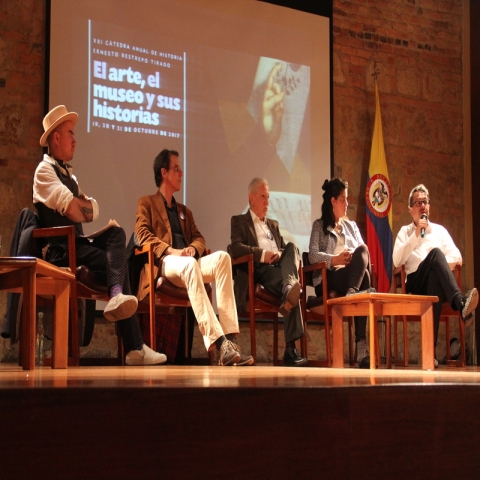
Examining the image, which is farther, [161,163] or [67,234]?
[161,163]

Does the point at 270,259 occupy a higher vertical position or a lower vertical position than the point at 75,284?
higher

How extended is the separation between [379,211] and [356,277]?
1507 mm

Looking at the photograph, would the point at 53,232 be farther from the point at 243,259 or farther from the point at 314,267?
the point at 314,267

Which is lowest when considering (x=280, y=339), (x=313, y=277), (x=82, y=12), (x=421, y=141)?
(x=280, y=339)

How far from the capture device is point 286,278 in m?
4.08

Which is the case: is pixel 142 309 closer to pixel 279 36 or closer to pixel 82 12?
pixel 82 12

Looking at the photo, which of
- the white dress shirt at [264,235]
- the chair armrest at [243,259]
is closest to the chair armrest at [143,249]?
the chair armrest at [243,259]

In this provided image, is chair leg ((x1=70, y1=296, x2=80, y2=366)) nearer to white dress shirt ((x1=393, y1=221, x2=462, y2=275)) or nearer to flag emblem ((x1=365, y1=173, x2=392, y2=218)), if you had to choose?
white dress shirt ((x1=393, y1=221, x2=462, y2=275))

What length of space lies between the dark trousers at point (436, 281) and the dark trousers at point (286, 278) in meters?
0.83

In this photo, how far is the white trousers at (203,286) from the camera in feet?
11.0

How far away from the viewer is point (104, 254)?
11.1 feet
